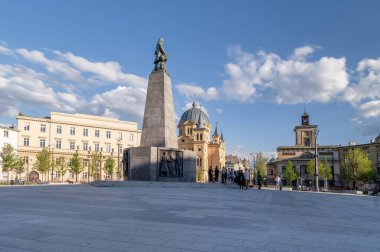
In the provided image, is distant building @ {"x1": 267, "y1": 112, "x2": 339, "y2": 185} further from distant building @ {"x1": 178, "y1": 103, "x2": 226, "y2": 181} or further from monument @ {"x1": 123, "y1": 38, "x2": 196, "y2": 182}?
monument @ {"x1": 123, "y1": 38, "x2": 196, "y2": 182}

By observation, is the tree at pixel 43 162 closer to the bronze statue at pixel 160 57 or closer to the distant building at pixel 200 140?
the bronze statue at pixel 160 57

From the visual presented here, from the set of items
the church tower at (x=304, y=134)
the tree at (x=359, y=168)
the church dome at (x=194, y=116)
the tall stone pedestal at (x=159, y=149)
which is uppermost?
the church dome at (x=194, y=116)

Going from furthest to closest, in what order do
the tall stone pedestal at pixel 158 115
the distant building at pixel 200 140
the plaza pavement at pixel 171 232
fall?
the distant building at pixel 200 140
the tall stone pedestal at pixel 158 115
the plaza pavement at pixel 171 232

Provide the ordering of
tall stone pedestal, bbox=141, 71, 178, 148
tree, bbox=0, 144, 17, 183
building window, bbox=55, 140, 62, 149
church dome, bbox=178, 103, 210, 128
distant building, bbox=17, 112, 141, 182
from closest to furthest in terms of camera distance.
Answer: tall stone pedestal, bbox=141, 71, 178, 148 → tree, bbox=0, 144, 17, 183 → distant building, bbox=17, 112, 141, 182 → building window, bbox=55, 140, 62, 149 → church dome, bbox=178, 103, 210, 128

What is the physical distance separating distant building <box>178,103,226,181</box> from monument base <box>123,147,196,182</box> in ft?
255

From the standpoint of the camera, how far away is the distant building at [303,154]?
7994 centimetres

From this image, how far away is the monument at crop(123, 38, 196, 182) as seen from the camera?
21406mm

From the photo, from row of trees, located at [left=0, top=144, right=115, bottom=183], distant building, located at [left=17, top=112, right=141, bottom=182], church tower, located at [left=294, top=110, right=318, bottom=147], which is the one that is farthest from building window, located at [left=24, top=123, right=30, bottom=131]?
church tower, located at [left=294, top=110, right=318, bottom=147]

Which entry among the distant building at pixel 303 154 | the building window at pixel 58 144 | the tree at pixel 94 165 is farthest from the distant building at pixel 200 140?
the building window at pixel 58 144

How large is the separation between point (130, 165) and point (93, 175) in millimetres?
54247

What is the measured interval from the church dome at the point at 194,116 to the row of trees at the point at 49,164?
4242 centimetres

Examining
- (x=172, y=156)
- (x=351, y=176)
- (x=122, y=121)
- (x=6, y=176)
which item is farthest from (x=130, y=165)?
(x=122, y=121)

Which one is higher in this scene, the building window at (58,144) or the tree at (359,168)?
the building window at (58,144)

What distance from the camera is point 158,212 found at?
8609 millimetres
